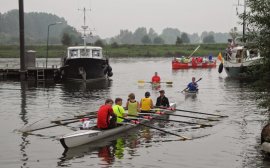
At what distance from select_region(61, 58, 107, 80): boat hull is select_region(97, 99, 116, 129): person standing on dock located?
104 ft

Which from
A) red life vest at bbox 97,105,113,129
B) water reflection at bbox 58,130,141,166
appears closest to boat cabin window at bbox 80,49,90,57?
water reflection at bbox 58,130,141,166

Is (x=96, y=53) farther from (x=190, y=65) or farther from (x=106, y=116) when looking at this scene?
(x=106, y=116)

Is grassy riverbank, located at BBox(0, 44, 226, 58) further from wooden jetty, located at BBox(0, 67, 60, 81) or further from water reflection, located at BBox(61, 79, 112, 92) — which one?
water reflection, located at BBox(61, 79, 112, 92)

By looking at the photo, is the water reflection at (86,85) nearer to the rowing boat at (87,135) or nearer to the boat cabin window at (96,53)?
the boat cabin window at (96,53)

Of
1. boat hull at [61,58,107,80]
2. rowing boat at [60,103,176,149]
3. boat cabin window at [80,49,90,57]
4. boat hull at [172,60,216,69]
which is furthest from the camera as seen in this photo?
boat hull at [172,60,216,69]

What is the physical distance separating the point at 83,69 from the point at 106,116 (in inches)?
1306

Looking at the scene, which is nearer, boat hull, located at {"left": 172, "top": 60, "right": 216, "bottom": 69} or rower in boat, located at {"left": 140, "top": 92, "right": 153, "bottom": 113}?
rower in boat, located at {"left": 140, "top": 92, "right": 153, "bottom": 113}

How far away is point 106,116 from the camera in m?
21.2

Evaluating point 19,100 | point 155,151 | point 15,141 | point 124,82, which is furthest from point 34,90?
point 155,151

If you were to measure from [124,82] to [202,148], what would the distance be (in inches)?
1366

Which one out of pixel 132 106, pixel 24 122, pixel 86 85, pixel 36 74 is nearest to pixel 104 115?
pixel 132 106

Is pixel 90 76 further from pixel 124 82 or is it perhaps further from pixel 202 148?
pixel 202 148

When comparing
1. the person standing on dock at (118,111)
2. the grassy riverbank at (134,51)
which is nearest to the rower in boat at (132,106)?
the person standing on dock at (118,111)

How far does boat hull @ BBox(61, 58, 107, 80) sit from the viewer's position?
53031mm
